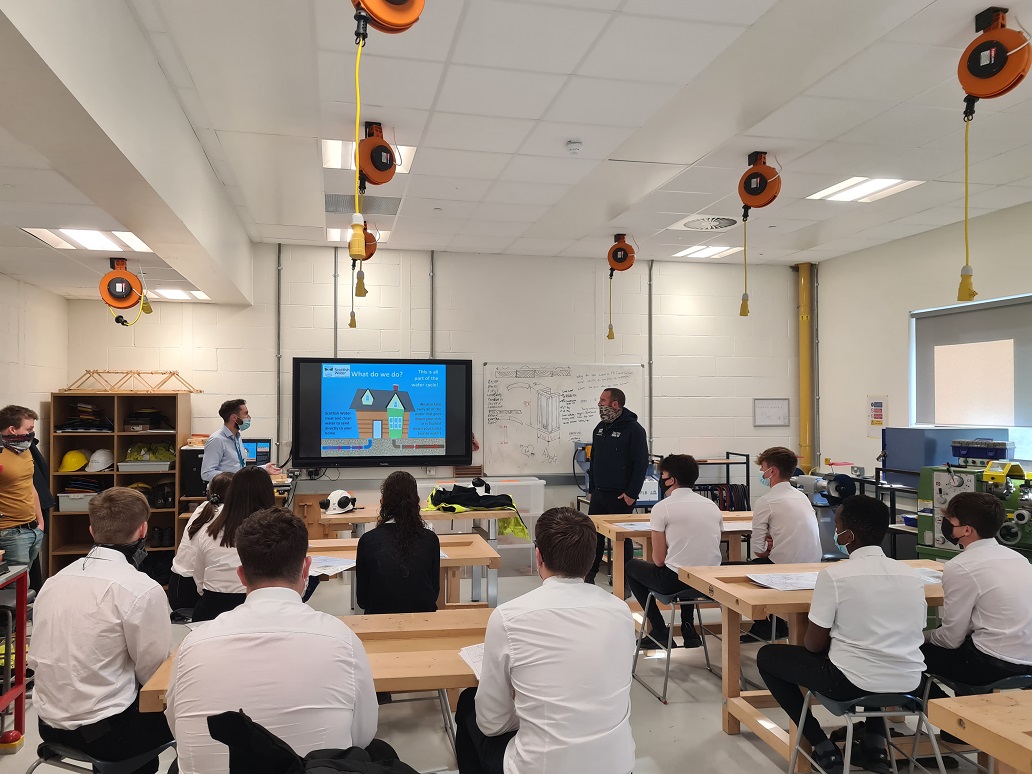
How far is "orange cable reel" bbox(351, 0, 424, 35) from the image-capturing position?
2.03 m

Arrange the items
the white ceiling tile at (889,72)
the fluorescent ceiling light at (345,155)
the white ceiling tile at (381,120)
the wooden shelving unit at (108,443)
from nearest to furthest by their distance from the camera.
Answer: the white ceiling tile at (889,72) < the white ceiling tile at (381,120) < the fluorescent ceiling light at (345,155) < the wooden shelving unit at (108,443)

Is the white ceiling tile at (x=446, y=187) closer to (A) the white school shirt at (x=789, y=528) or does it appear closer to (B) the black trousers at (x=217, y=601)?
(A) the white school shirt at (x=789, y=528)

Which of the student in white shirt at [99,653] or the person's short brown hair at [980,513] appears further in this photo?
the person's short brown hair at [980,513]

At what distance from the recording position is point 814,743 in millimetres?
2861

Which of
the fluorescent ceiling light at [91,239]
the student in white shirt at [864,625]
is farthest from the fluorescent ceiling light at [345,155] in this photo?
the student in white shirt at [864,625]

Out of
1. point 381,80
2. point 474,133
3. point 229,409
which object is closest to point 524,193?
point 474,133

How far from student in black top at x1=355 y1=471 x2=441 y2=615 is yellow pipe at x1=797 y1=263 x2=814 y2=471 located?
20.1 ft

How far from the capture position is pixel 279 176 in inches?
200

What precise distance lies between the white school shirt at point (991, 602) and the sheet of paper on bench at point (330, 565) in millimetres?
2553

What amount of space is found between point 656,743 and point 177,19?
3746 mm

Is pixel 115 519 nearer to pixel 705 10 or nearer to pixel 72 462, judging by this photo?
pixel 705 10

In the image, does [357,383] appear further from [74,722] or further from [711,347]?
[74,722]

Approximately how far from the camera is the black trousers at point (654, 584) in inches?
160

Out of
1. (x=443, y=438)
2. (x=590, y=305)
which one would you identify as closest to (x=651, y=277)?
(x=590, y=305)
